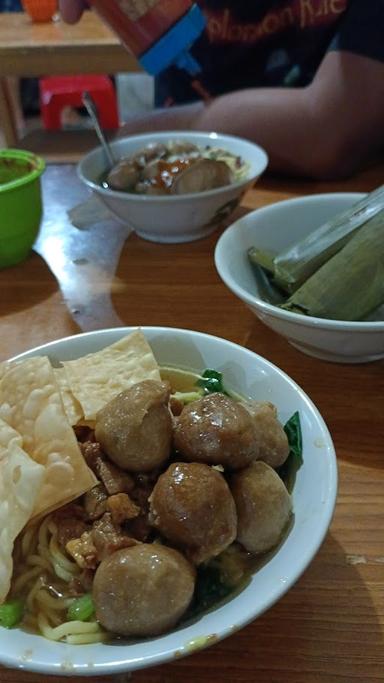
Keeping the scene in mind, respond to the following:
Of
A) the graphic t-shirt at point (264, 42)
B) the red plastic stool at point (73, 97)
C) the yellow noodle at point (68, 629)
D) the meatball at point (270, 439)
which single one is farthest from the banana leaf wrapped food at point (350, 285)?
the red plastic stool at point (73, 97)

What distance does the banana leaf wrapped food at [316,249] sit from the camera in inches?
40.0

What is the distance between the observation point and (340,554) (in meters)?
0.68

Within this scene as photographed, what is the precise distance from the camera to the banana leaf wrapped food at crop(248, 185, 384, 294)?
3.33 feet

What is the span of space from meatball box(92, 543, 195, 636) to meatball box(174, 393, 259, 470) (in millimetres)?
107

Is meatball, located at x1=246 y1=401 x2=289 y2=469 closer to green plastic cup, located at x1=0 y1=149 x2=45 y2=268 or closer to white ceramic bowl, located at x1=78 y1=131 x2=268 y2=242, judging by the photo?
white ceramic bowl, located at x1=78 y1=131 x2=268 y2=242

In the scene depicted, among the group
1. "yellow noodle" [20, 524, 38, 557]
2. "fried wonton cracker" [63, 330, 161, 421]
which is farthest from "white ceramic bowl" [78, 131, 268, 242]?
"yellow noodle" [20, 524, 38, 557]

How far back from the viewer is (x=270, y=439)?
650 millimetres

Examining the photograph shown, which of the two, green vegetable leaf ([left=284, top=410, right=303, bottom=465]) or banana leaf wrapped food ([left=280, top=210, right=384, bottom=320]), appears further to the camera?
banana leaf wrapped food ([left=280, top=210, right=384, bottom=320])

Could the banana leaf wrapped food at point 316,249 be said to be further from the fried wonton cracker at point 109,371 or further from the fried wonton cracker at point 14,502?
the fried wonton cracker at point 14,502

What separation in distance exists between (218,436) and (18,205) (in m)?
0.81

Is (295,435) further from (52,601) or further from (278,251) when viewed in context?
(278,251)

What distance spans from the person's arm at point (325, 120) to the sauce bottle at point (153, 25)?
407 millimetres

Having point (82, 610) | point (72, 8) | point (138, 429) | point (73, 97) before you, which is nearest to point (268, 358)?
point (138, 429)

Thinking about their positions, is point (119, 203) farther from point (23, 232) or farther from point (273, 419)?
point (273, 419)
